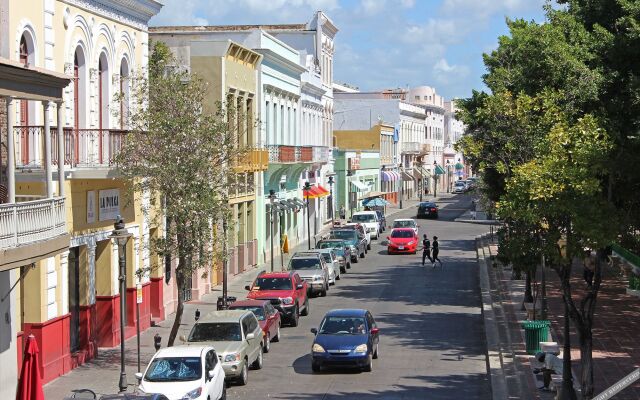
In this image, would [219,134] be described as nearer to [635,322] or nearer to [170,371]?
[170,371]

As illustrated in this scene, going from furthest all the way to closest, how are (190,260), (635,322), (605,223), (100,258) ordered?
(635,322)
(100,258)
(190,260)
(605,223)

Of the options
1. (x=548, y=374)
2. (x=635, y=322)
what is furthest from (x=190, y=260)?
(x=635, y=322)

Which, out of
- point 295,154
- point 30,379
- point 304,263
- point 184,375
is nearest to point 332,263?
point 304,263

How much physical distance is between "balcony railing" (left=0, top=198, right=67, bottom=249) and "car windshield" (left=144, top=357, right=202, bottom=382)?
3219mm

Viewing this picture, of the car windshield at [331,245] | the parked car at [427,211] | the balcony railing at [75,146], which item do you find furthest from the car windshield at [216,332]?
the parked car at [427,211]

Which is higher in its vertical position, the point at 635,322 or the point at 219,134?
the point at 219,134

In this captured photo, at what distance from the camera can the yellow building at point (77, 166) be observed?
925 inches

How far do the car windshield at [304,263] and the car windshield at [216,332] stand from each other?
16.6 m

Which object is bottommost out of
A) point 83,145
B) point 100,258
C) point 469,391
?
point 469,391

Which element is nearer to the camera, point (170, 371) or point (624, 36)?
point (170, 371)

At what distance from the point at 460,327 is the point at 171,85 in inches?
521

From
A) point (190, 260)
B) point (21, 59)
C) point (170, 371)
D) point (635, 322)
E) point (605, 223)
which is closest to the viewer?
point (605, 223)

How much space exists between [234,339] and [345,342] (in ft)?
9.21

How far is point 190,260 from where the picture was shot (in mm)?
25828
